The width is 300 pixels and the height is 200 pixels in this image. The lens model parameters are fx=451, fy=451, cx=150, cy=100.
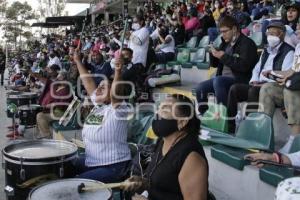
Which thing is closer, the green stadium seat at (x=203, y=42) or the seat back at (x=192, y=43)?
the green stadium seat at (x=203, y=42)

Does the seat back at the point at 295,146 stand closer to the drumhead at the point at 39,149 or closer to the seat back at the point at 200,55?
the drumhead at the point at 39,149

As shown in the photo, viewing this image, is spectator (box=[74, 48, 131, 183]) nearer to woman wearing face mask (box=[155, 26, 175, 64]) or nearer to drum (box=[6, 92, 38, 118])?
drum (box=[6, 92, 38, 118])

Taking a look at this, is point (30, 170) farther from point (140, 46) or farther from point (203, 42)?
point (203, 42)

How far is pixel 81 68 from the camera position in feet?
16.7

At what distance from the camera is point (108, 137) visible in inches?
160

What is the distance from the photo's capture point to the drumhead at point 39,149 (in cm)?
368

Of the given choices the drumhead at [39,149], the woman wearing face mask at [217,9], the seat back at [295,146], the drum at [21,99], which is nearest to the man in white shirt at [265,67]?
the seat back at [295,146]

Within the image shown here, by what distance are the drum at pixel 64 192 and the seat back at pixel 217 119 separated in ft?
7.65

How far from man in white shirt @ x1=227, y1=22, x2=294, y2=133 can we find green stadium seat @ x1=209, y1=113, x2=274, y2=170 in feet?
2.14

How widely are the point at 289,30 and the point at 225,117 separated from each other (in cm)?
192

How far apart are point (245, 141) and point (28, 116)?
16.0ft

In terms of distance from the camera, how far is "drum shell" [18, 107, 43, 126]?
321 inches

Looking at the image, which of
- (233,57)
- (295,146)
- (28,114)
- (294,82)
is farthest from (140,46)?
(295,146)

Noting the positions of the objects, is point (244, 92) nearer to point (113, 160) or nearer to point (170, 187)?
point (113, 160)
